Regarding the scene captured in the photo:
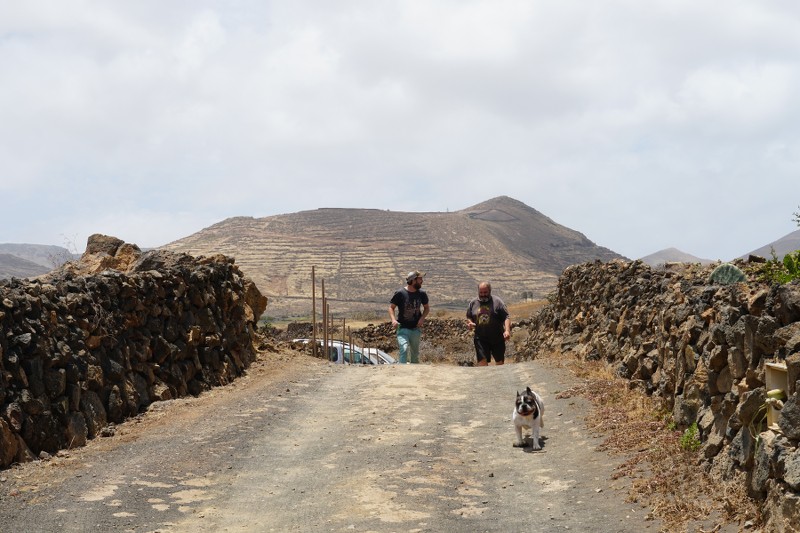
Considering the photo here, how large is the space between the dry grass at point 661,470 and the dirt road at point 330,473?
0.21 m

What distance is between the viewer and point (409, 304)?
57.5 feet

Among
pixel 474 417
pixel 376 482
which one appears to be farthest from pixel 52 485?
pixel 474 417

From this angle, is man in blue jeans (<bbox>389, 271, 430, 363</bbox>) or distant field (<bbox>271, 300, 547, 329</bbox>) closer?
man in blue jeans (<bbox>389, 271, 430, 363</bbox>)

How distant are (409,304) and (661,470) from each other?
957 cm

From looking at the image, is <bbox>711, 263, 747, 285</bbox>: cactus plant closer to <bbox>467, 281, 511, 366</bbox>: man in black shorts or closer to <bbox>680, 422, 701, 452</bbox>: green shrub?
<bbox>680, 422, 701, 452</bbox>: green shrub

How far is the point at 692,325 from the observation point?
926 centimetres

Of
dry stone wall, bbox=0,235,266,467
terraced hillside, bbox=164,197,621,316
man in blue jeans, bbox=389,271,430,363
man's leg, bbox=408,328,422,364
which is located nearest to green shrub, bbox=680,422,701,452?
dry stone wall, bbox=0,235,266,467

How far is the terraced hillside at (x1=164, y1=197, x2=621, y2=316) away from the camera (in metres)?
89.7

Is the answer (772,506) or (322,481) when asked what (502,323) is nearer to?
(322,481)

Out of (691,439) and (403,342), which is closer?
(691,439)

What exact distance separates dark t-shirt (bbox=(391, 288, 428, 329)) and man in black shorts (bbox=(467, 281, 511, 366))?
0.99m

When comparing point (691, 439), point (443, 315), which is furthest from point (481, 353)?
point (443, 315)

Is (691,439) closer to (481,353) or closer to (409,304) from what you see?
(481,353)

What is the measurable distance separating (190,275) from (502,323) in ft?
19.4
